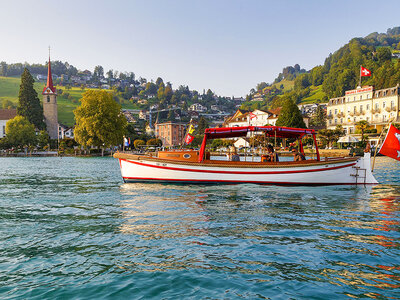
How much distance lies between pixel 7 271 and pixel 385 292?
6.51 m

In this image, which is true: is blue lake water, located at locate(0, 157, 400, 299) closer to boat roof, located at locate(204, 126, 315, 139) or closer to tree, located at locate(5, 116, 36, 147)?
boat roof, located at locate(204, 126, 315, 139)

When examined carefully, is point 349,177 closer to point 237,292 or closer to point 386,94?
Result: point 237,292

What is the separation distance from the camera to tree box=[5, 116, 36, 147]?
8444 cm

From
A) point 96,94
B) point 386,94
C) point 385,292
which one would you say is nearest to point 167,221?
point 385,292

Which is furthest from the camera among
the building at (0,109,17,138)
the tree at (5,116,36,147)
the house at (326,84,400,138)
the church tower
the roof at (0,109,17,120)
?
the roof at (0,109,17,120)

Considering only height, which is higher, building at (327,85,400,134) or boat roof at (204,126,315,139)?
building at (327,85,400,134)

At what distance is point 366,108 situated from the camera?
8944 centimetres

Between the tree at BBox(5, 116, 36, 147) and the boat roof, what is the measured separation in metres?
80.6

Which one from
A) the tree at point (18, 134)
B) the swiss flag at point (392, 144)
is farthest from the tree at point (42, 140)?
the swiss flag at point (392, 144)

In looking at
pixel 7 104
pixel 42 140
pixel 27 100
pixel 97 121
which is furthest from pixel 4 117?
pixel 97 121

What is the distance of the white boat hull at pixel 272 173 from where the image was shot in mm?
17719

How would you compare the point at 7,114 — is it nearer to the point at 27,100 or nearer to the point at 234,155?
the point at 27,100

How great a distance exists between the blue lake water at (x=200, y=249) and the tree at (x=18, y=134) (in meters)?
81.4

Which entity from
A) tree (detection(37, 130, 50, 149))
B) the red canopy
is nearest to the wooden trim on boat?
the red canopy
